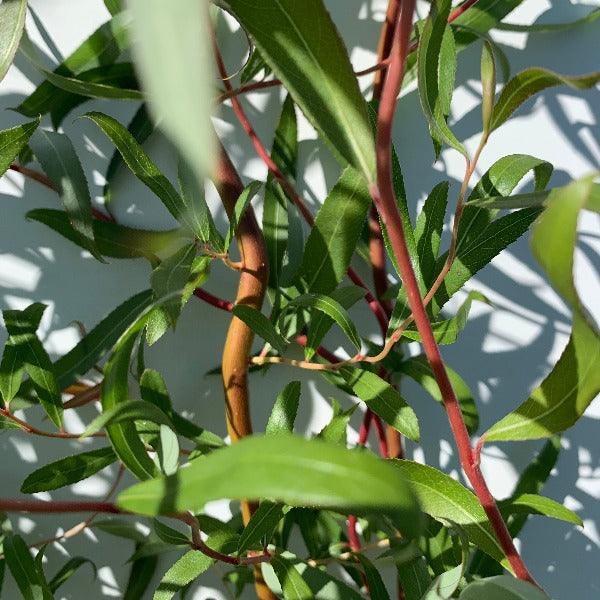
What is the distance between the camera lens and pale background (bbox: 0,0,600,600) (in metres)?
0.58

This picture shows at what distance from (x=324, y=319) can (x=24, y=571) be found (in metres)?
0.24

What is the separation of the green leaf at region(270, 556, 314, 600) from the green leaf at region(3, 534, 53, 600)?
0.46 feet

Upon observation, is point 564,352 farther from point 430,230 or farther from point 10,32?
point 10,32

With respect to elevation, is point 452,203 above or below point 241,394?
above

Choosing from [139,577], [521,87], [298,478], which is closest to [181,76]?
[298,478]

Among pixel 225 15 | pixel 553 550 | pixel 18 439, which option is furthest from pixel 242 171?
pixel 553 550

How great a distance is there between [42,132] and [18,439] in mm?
237

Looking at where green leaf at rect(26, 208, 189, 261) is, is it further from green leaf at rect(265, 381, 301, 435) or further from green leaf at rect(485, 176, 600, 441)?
green leaf at rect(485, 176, 600, 441)

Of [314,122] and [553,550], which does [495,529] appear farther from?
[553,550]

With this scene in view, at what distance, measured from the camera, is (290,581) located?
1.48 ft

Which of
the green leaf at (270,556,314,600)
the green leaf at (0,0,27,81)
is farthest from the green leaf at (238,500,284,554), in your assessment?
the green leaf at (0,0,27,81)

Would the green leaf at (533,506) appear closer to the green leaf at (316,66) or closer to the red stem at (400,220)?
the red stem at (400,220)

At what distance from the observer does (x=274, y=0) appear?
26 cm

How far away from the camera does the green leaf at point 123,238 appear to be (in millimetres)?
539
